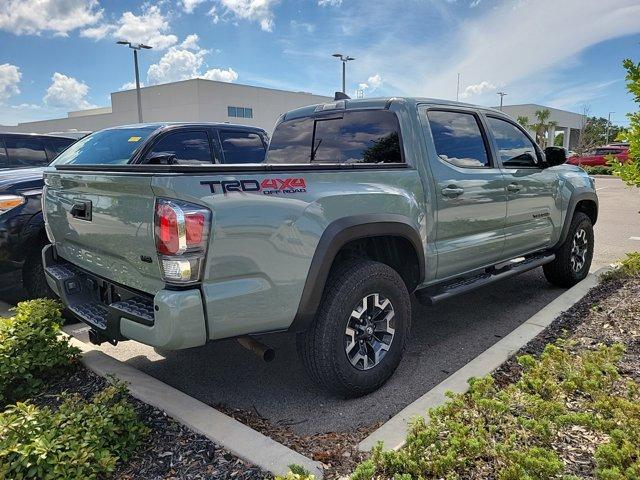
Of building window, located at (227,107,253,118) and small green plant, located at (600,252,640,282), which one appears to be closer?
small green plant, located at (600,252,640,282)

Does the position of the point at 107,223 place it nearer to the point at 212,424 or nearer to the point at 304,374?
the point at 212,424

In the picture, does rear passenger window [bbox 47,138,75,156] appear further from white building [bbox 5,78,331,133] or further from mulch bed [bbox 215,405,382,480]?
white building [bbox 5,78,331,133]

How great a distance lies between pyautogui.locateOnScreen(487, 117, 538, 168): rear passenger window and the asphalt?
1500 mm

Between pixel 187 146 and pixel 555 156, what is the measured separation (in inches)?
154

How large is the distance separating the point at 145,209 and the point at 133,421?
3.48 ft

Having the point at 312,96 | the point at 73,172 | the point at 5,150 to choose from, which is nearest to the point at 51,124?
the point at 312,96

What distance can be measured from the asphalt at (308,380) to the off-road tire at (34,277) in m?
0.43

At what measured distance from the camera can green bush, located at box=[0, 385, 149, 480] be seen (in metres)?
2.02

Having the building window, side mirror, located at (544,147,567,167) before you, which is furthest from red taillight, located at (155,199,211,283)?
the building window

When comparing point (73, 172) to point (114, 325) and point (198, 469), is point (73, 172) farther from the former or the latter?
point (198, 469)

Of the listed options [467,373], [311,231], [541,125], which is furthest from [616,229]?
[541,125]

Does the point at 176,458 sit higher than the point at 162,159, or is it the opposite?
the point at 162,159

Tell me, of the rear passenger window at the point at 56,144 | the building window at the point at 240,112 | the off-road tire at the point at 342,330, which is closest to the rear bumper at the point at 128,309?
the off-road tire at the point at 342,330

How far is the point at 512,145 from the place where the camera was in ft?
15.3
